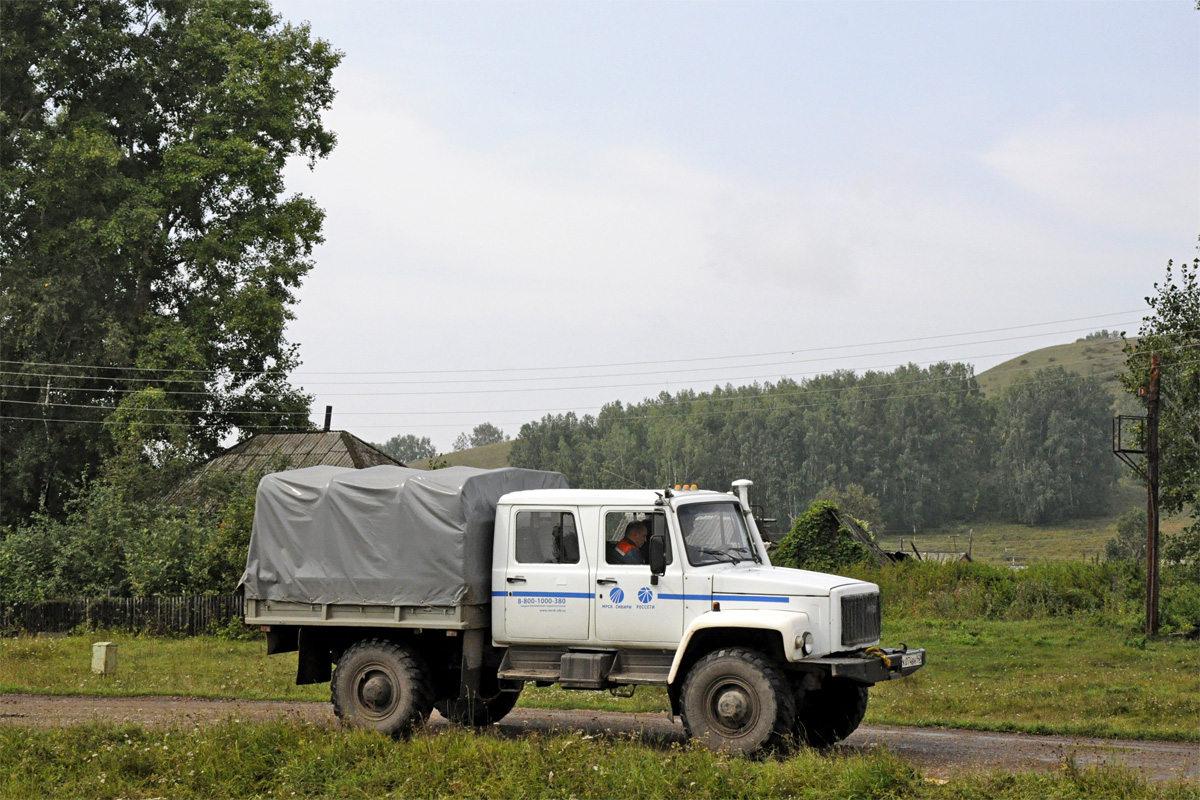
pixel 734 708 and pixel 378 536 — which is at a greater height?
pixel 378 536

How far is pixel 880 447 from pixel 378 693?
4571 inches

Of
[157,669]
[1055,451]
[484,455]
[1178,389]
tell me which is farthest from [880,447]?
[157,669]

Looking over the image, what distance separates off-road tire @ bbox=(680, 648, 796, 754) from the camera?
36.8 feet

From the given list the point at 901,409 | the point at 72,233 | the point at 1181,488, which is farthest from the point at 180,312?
the point at 901,409

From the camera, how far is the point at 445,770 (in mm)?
10922

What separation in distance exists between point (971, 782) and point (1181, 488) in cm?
3058

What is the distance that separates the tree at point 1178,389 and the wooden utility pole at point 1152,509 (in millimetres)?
6199

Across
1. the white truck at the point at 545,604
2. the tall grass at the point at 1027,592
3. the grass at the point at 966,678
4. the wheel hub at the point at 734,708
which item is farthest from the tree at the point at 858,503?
the wheel hub at the point at 734,708

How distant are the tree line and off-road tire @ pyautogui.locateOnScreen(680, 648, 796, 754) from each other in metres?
103

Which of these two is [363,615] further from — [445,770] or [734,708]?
[734,708]

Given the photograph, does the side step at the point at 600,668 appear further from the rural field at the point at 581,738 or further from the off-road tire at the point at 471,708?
the off-road tire at the point at 471,708

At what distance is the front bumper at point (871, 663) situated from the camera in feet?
36.8

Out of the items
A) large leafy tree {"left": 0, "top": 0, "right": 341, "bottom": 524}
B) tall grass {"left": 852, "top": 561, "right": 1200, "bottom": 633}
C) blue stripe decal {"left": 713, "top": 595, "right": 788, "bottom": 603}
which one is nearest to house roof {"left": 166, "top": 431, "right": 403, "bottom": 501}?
large leafy tree {"left": 0, "top": 0, "right": 341, "bottom": 524}

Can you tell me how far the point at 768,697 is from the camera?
11.2m
